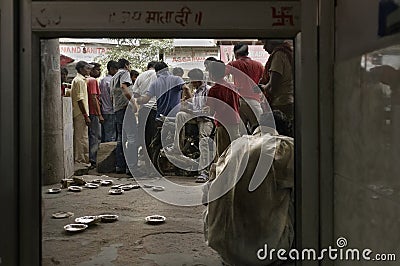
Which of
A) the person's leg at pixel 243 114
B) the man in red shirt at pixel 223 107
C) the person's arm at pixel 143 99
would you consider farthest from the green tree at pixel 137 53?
the person's leg at pixel 243 114

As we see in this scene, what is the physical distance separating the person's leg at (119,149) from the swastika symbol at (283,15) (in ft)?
15.2

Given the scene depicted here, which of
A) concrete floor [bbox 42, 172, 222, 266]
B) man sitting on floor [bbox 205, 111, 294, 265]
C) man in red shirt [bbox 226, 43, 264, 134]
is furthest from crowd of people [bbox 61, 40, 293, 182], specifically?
concrete floor [bbox 42, 172, 222, 266]

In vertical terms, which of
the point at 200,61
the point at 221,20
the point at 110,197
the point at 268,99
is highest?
the point at 200,61

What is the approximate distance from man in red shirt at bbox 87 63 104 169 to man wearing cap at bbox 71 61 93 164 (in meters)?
0.06

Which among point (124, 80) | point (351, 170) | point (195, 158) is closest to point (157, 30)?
point (351, 170)

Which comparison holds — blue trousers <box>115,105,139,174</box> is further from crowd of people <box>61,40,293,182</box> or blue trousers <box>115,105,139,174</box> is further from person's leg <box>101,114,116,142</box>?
person's leg <box>101,114,116,142</box>

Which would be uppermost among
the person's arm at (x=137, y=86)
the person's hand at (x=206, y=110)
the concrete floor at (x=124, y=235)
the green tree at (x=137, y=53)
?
the green tree at (x=137, y=53)

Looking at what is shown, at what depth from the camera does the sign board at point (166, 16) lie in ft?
4.87

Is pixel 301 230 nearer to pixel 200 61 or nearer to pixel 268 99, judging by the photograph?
pixel 268 99

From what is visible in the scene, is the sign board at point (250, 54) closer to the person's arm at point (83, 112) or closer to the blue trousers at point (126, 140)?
the blue trousers at point (126, 140)

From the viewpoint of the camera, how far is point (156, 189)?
16.0 feet

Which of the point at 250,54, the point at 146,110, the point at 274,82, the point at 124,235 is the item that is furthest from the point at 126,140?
the point at 274,82

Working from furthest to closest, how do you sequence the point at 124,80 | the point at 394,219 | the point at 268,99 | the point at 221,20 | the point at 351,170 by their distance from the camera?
the point at 124,80 < the point at 268,99 < the point at 221,20 < the point at 351,170 < the point at 394,219

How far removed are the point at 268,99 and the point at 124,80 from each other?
3.42 meters
